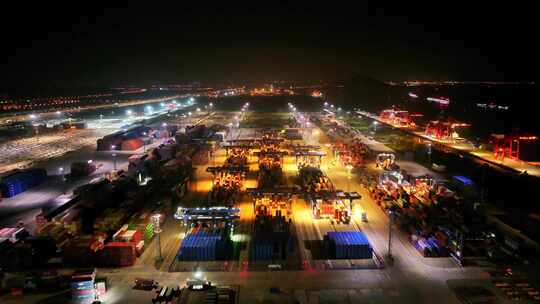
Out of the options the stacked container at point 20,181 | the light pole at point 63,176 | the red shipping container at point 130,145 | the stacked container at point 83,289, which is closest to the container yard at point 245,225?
the stacked container at point 83,289

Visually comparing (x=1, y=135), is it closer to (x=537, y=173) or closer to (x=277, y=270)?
(x=277, y=270)

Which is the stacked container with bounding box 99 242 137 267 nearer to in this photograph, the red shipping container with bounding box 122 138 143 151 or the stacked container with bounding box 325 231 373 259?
the stacked container with bounding box 325 231 373 259

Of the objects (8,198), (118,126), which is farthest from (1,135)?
(8,198)

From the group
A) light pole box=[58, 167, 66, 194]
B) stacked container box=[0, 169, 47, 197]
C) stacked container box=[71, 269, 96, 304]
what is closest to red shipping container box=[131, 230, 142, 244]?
stacked container box=[71, 269, 96, 304]

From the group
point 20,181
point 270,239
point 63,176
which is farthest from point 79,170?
point 270,239

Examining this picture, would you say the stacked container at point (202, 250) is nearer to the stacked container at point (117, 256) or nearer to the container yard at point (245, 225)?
the container yard at point (245, 225)

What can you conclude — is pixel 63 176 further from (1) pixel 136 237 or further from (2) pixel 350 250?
(2) pixel 350 250
